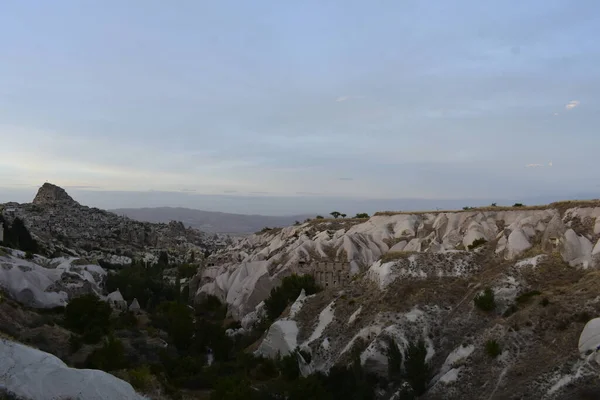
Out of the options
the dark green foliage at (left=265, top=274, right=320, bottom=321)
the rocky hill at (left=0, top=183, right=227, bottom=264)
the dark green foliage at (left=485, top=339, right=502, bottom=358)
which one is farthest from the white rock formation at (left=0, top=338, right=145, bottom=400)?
the rocky hill at (left=0, top=183, right=227, bottom=264)

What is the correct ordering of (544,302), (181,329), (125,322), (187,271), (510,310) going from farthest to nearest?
(187,271), (125,322), (181,329), (510,310), (544,302)

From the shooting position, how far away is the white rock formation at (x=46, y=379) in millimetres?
13602

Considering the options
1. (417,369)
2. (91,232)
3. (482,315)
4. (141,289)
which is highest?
(482,315)

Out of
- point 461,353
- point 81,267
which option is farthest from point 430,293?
point 81,267

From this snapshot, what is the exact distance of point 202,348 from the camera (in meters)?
32.3

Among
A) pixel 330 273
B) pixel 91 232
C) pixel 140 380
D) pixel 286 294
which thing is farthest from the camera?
pixel 91 232

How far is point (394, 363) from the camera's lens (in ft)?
71.5

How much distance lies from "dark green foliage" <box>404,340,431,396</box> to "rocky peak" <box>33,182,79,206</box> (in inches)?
5044

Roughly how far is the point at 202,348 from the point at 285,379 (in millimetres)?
10762

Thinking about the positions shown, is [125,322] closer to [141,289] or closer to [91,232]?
[141,289]

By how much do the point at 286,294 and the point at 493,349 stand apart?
765 inches

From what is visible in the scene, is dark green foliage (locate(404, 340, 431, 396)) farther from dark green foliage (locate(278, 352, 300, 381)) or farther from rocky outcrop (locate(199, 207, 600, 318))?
rocky outcrop (locate(199, 207, 600, 318))

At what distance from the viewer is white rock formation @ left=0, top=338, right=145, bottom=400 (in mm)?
13602

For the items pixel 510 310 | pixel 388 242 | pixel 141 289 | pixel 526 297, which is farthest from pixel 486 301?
pixel 141 289
